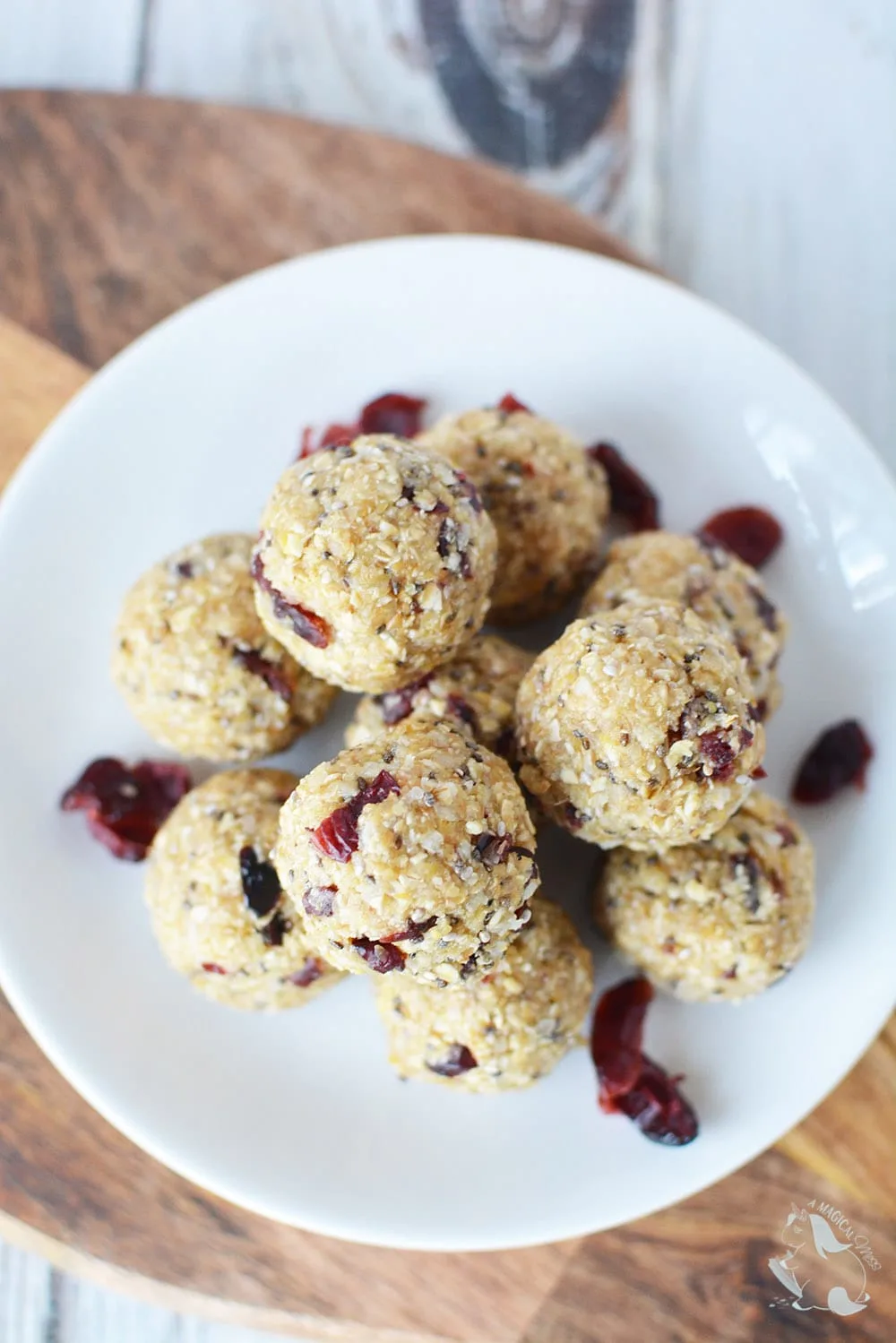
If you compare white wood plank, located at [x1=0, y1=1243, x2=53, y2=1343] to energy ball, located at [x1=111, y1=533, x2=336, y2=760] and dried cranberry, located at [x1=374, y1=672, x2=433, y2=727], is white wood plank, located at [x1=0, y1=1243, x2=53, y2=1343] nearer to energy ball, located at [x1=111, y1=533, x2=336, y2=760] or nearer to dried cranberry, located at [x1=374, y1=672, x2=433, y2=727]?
energy ball, located at [x1=111, y1=533, x2=336, y2=760]

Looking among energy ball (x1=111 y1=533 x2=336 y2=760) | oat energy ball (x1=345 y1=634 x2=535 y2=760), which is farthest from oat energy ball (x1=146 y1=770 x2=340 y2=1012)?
oat energy ball (x1=345 y1=634 x2=535 y2=760)

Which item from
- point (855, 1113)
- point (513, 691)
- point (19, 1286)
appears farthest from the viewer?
point (19, 1286)

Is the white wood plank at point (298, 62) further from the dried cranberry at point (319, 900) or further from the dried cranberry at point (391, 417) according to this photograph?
the dried cranberry at point (319, 900)

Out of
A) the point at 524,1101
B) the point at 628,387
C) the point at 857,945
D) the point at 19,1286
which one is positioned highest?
the point at 628,387

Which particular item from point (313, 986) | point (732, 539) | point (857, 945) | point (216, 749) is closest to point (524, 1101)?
point (313, 986)

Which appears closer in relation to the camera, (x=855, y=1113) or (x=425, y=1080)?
(x=425, y=1080)

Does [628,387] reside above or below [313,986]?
above

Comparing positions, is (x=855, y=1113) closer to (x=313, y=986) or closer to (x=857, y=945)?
(x=857, y=945)
